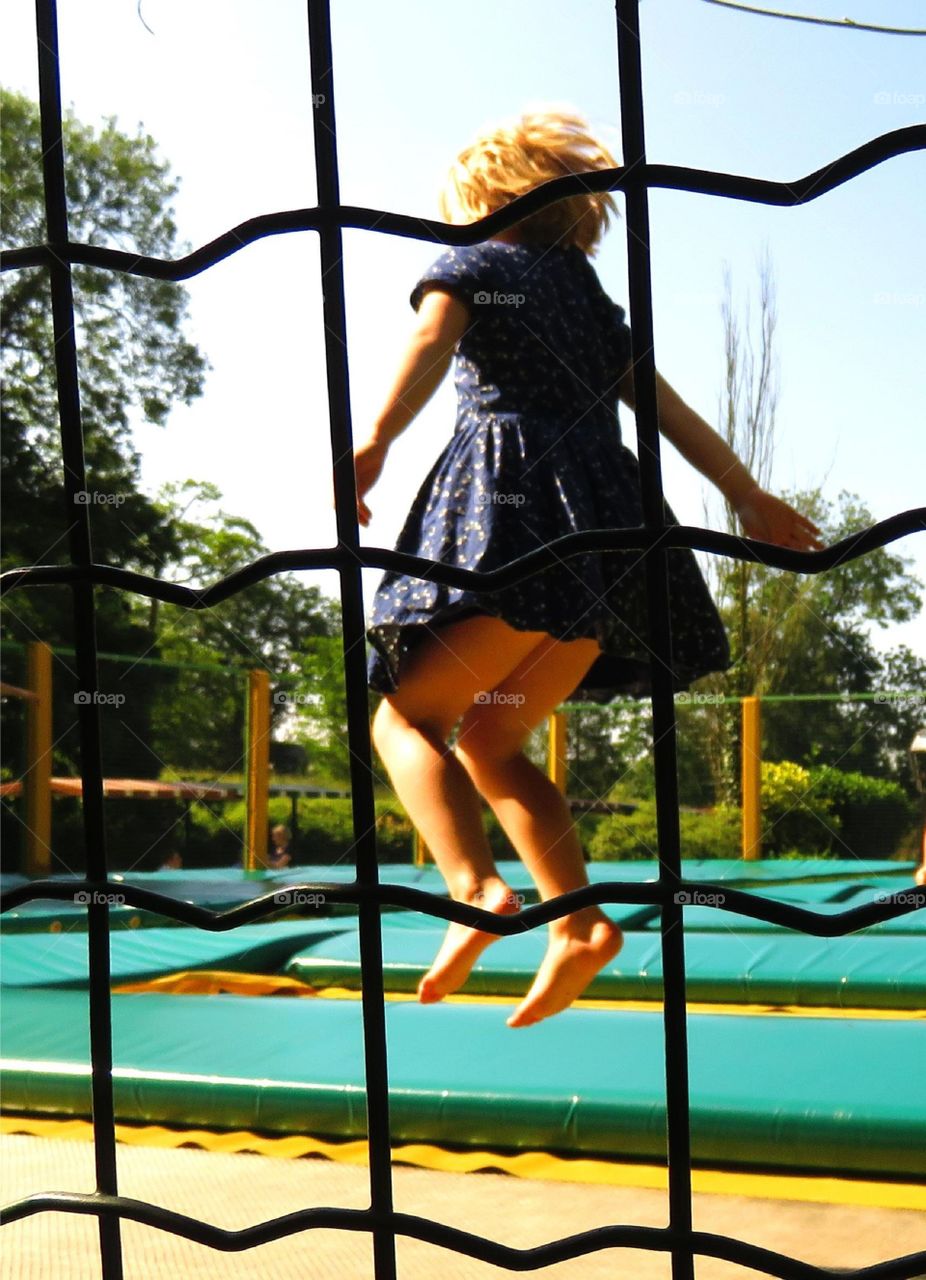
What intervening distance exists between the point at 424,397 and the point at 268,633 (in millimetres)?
6527

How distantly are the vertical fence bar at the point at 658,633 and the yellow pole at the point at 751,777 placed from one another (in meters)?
5.37

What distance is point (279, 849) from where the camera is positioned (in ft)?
17.9

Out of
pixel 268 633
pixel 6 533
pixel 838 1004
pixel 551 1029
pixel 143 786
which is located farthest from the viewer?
pixel 6 533

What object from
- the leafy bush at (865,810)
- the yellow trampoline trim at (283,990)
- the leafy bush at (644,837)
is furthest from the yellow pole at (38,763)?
the leafy bush at (865,810)

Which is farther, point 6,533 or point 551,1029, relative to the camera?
point 6,533

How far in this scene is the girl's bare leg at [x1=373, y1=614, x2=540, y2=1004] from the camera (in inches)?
37.0

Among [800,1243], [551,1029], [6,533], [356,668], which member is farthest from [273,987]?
[6,533]

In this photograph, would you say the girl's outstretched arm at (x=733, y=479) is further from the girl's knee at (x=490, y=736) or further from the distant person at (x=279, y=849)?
the distant person at (x=279, y=849)

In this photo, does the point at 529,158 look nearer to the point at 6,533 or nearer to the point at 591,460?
the point at 591,460

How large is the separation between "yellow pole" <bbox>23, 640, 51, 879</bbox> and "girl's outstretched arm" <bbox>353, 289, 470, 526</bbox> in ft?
11.8

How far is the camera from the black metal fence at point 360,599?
1.50ft

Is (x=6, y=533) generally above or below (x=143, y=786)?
above

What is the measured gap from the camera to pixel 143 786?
5656mm

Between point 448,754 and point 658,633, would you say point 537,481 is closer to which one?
point 448,754
